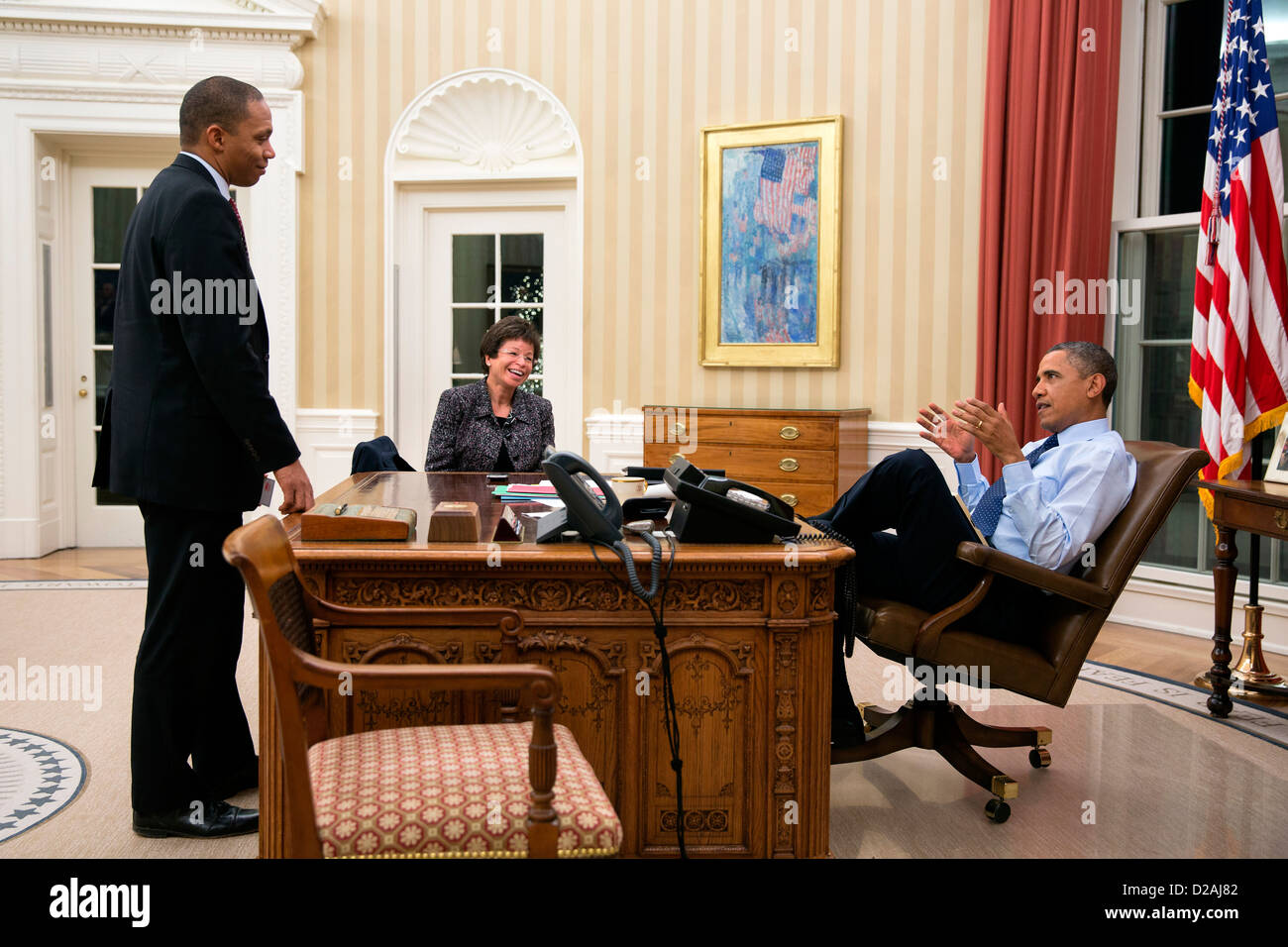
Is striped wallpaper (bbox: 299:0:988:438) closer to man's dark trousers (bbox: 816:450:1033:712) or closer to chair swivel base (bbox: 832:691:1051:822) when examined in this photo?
chair swivel base (bbox: 832:691:1051:822)

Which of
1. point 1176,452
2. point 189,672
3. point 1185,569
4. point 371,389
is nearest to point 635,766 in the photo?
point 189,672

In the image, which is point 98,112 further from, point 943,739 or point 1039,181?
point 943,739

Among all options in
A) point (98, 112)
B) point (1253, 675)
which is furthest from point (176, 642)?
point (98, 112)

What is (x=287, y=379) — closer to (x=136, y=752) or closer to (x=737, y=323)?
(x=737, y=323)

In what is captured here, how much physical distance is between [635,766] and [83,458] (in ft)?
18.5

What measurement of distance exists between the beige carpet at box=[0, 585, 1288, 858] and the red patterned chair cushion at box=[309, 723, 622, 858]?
0.97m

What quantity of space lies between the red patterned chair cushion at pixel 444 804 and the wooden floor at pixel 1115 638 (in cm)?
333

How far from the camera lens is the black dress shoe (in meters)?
2.61

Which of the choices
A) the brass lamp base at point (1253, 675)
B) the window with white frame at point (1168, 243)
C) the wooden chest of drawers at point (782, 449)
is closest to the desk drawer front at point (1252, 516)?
the brass lamp base at point (1253, 675)

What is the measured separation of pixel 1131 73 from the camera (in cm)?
518

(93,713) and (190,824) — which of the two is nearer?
(190,824)

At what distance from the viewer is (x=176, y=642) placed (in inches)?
102

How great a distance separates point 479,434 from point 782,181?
2.57 m
